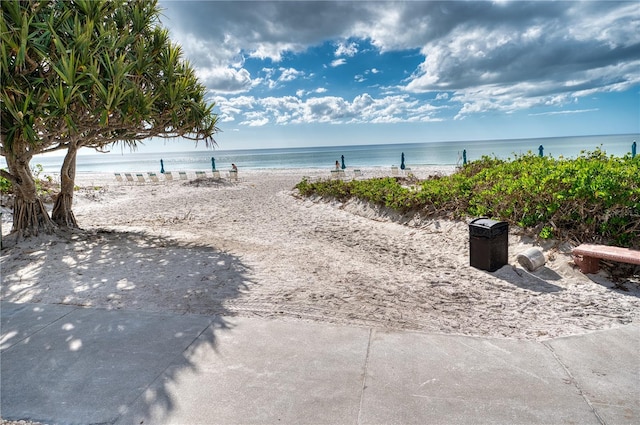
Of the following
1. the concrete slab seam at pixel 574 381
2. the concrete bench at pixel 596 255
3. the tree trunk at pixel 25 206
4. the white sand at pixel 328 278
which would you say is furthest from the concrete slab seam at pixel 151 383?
the tree trunk at pixel 25 206

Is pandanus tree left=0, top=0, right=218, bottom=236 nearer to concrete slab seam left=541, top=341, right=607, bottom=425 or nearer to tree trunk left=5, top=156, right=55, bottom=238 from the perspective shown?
tree trunk left=5, top=156, right=55, bottom=238

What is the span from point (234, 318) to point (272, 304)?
523mm

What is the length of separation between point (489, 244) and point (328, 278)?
2367 millimetres

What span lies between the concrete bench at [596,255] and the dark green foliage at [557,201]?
56cm

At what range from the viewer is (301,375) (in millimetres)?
2791

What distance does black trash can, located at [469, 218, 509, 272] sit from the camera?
17.1 ft

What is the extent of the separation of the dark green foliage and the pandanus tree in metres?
5.77

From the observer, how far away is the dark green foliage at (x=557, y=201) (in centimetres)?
533

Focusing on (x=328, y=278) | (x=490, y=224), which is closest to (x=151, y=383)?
(x=328, y=278)

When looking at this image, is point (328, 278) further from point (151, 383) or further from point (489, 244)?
point (151, 383)

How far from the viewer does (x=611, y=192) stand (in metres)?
5.46

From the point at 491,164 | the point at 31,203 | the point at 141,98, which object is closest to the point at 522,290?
the point at 141,98

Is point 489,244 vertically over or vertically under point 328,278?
over

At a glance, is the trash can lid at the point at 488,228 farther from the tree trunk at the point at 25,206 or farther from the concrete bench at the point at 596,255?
the tree trunk at the point at 25,206
